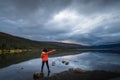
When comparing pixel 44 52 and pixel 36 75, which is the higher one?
pixel 44 52

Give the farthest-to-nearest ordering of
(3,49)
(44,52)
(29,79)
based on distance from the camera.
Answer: (3,49) → (44,52) → (29,79)

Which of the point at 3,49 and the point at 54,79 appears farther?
the point at 3,49

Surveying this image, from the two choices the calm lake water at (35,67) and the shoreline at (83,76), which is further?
the calm lake water at (35,67)

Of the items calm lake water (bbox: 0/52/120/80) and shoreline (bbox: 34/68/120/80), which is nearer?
shoreline (bbox: 34/68/120/80)

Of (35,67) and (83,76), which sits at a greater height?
(83,76)

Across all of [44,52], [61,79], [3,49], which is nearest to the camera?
[61,79]

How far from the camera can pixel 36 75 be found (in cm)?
2109

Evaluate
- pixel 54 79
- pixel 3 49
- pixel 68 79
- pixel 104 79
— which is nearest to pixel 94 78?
pixel 104 79

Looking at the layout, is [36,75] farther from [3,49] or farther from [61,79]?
[3,49]

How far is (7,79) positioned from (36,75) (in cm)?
340

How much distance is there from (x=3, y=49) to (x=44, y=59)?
303 feet

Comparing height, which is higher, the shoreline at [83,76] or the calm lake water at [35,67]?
the shoreline at [83,76]

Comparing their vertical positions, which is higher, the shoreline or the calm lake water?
the shoreline

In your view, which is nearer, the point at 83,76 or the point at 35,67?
the point at 83,76
